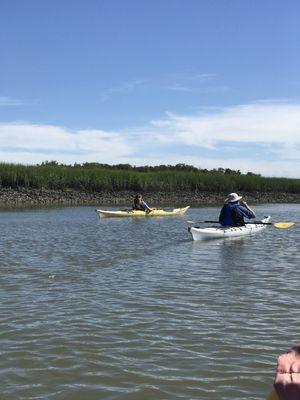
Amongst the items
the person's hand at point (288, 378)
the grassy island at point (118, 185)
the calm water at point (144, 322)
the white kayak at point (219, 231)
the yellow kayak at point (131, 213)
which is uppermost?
the grassy island at point (118, 185)

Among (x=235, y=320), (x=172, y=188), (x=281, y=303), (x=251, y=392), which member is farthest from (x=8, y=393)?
(x=172, y=188)

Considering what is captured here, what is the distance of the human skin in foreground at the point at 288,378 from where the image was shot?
7.10ft

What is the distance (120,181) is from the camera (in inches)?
1786

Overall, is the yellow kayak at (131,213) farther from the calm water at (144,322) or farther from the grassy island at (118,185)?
the grassy island at (118,185)

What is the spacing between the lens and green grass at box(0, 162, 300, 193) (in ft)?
135

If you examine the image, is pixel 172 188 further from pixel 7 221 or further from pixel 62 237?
pixel 62 237

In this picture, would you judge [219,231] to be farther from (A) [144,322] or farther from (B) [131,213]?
(B) [131,213]

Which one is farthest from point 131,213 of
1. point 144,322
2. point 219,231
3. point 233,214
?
point 144,322

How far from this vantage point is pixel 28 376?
17.5ft

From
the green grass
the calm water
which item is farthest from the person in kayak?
the green grass

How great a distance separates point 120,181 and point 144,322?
126ft

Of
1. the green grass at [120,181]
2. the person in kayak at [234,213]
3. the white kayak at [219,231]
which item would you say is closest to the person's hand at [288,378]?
the white kayak at [219,231]

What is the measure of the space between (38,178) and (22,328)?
116 ft

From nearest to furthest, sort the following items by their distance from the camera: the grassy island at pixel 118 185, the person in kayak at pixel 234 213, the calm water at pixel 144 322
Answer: the calm water at pixel 144 322 < the person in kayak at pixel 234 213 < the grassy island at pixel 118 185
